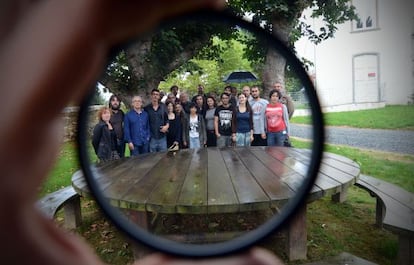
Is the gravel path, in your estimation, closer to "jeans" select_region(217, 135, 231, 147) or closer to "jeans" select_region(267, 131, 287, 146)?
"jeans" select_region(217, 135, 231, 147)

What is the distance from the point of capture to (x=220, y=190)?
2391 millimetres

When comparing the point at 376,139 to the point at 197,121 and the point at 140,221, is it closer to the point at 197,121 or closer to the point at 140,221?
the point at 197,121

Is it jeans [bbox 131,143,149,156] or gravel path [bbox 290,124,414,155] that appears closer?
jeans [bbox 131,143,149,156]

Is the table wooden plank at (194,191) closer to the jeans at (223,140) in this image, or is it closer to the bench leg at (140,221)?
the jeans at (223,140)

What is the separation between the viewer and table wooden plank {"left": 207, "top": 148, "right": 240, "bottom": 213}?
7.18ft

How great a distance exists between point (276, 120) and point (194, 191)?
75 cm

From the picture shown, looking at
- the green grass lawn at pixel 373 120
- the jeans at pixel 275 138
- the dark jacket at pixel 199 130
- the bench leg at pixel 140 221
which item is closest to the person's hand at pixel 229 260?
the bench leg at pixel 140 221

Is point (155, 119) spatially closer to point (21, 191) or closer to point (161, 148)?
point (161, 148)

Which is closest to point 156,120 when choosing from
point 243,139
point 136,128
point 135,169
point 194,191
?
point 135,169

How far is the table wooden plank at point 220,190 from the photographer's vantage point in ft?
7.18

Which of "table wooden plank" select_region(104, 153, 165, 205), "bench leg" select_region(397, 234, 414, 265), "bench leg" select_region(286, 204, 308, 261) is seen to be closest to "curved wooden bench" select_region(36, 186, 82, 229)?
"table wooden plank" select_region(104, 153, 165, 205)

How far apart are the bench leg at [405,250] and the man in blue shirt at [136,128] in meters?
2.06

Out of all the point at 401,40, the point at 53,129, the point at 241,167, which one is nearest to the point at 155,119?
the point at 241,167

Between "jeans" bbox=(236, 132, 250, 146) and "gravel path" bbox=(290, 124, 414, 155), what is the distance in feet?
10.0
